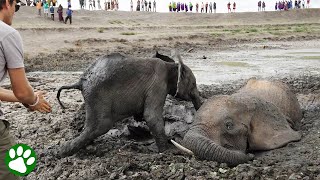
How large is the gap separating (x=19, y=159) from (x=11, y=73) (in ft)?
1.97

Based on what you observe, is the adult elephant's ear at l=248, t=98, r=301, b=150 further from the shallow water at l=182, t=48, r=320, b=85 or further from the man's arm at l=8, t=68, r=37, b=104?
the shallow water at l=182, t=48, r=320, b=85

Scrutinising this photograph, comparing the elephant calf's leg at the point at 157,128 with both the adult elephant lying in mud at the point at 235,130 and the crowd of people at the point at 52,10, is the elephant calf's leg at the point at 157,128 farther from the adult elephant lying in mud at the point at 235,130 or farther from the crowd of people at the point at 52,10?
the crowd of people at the point at 52,10

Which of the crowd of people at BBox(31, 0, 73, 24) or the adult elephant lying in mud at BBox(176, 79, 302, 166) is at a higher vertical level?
the crowd of people at BBox(31, 0, 73, 24)

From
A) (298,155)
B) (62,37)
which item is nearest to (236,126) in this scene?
(298,155)

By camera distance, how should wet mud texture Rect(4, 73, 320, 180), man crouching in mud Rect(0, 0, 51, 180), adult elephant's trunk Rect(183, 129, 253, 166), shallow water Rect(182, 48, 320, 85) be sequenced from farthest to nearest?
shallow water Rect(182, 48, 320, 85)
adult elephant's trunk Rect(183, 129, 253, 166)
wet mud texture Rect(4, 73, 320, 180)
man crouching in mud Rect(0, 0, 51, 180)

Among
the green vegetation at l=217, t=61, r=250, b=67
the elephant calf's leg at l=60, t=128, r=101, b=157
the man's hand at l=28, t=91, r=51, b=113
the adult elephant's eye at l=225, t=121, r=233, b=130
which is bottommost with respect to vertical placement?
the green vegetation at l=217, t=61, r=250, b=67

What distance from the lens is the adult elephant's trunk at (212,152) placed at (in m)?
5.41

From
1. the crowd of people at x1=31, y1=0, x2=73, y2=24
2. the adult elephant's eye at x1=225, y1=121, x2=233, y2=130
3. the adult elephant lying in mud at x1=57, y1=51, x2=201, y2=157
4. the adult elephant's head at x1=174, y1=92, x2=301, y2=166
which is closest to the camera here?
the adult elephant's head at x1=174, y1=92, x2=301, y2=166

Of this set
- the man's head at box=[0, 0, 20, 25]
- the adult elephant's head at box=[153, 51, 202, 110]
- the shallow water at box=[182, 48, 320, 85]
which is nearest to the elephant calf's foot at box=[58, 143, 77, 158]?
the adult elephant's head at box=[153, 51, 202, 110]

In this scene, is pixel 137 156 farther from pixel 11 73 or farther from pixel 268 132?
pixel 11 73

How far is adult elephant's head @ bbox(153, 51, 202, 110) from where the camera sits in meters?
6.61

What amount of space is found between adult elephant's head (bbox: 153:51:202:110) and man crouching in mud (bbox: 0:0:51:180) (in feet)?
9.79

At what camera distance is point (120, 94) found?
6.15m

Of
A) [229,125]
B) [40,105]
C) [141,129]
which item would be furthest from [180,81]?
[40,105]
